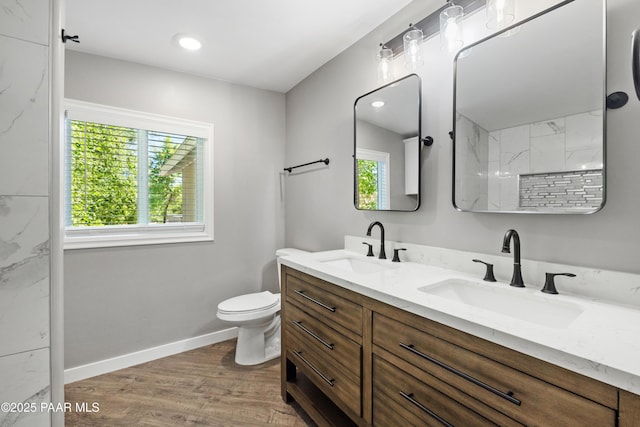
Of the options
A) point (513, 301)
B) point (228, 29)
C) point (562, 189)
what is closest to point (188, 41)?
point (228, 29)

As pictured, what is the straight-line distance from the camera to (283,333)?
6.18 feet

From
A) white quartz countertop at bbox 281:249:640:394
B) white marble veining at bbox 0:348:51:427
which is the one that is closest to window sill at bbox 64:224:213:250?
white marble veining at bbox 0:348:51:427

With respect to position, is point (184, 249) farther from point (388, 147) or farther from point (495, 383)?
point (495, 383)

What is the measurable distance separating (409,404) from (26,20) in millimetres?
1829

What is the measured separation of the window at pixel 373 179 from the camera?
1.94 meters

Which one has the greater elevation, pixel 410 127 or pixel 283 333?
pixel 410 127

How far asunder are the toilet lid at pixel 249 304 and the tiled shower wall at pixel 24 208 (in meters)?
1.29

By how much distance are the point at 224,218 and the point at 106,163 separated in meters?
1.01

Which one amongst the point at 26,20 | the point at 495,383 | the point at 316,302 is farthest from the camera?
the point at 316,302

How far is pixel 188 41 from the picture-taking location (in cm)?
212

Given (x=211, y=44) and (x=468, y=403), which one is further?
(x=211, y=44)

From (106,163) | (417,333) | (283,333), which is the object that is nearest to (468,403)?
(417,333)

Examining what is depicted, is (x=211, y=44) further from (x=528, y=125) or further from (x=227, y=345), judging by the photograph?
(x=227, y=345)

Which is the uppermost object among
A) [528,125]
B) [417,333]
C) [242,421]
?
[528,125]
